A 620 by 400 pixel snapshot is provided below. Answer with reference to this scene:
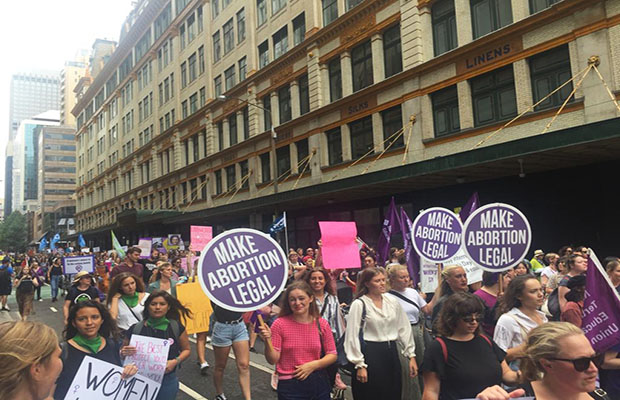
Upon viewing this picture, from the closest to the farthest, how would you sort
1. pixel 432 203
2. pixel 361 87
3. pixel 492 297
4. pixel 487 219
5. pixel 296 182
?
pixel 492 297, pixel 487 219, pixel 432 203, pixel 361 87, pixel 296 182

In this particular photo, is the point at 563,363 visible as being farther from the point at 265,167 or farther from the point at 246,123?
the point at 246,123

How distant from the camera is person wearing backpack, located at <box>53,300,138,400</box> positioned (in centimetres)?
401

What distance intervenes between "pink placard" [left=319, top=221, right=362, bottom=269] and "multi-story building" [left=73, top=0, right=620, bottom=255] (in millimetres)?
7244

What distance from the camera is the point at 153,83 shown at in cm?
4897

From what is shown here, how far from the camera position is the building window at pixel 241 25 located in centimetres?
3338

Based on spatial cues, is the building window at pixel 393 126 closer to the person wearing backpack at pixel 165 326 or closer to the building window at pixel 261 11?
the building window at pixel 261 11

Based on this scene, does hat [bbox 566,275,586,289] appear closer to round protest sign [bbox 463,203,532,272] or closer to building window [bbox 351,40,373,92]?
round protest sign [bbox 463,203,532,272]

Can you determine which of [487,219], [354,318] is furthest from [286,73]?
[354,318]

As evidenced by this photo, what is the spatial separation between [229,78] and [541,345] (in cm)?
3512

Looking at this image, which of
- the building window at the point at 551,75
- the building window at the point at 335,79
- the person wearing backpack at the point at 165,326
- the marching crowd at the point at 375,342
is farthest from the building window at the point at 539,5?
the person wearing backpack at the point at 165,326

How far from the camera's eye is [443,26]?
1986 cm

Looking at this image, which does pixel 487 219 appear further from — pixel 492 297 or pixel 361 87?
pixel 361 87

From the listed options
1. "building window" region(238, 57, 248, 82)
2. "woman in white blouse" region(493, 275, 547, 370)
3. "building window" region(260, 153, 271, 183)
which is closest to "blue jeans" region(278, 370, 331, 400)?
"woman in white blouse" region(493, 275, 547, 370)

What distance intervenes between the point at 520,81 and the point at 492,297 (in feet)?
44.0
